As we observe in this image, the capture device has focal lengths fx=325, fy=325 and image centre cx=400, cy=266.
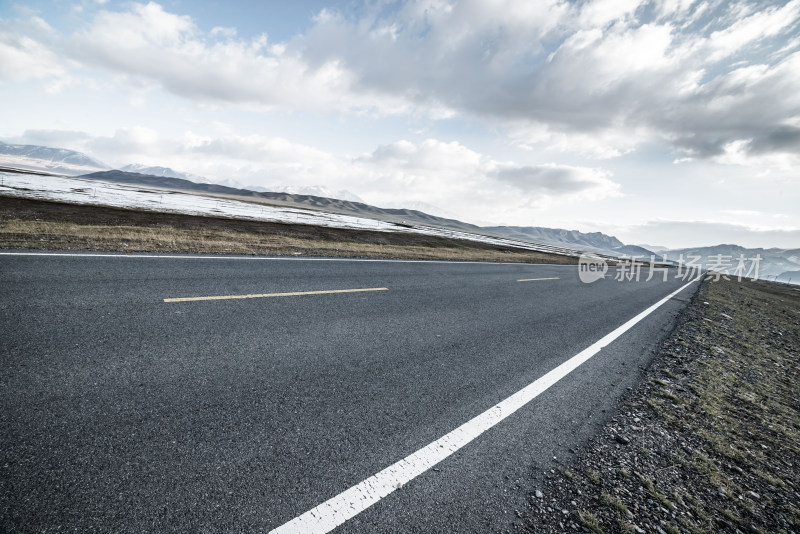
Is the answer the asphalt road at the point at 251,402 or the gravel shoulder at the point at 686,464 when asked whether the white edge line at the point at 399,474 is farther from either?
the gravel shoulder at the point at 686,464

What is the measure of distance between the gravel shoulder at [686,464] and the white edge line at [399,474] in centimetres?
70

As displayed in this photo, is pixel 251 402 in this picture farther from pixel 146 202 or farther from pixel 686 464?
pixel 146 202

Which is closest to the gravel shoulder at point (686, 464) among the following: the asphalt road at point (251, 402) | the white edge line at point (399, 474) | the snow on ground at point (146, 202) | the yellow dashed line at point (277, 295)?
the asphalt road at point (251, 402)

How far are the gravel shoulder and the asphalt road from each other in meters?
0.22

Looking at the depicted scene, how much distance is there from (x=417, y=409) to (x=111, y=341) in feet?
12.0

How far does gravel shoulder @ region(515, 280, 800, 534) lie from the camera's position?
2.50m

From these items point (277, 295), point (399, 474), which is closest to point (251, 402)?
point (399, 474)

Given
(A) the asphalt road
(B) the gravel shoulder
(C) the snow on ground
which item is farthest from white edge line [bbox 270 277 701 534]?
(C) the snow on ground

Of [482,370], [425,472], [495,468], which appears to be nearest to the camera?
[425,472]

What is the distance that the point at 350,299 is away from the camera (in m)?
6.89

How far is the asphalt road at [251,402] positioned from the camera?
2.08 meters

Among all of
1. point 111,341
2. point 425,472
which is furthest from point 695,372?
point 111,341

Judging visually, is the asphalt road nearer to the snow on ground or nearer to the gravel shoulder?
the gravel shoulder

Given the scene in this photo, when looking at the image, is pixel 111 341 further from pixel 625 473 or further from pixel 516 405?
pixel 625 473
